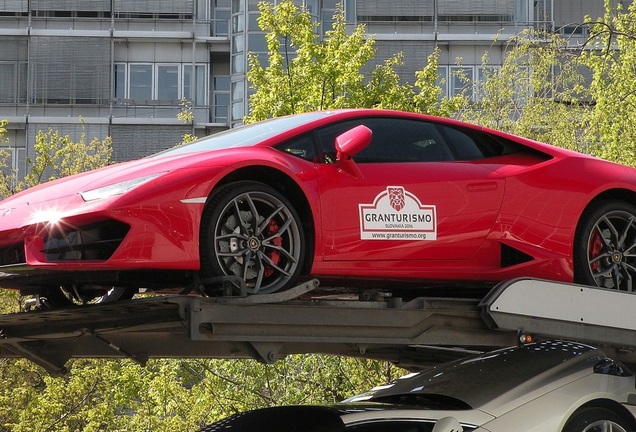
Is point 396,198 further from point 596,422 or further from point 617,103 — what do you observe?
point 617,103

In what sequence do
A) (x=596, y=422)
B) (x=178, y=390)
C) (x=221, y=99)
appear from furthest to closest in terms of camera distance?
(x=221, y=99), (x=178, y=390), (x=596, y=422)

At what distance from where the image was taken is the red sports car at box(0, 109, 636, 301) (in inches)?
240

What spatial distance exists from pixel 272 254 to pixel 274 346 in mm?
541

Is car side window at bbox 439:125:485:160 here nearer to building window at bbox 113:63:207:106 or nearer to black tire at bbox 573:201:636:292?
black tire at bbox 573:201:636:292

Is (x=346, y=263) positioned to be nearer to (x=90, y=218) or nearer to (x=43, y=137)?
(x=90, y=218)

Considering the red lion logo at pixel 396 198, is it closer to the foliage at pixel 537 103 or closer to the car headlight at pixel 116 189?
the car headlight at pixel 116 189

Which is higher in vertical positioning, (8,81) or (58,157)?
(8,81)

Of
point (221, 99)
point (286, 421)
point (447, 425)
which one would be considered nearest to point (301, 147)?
point (286, 421)

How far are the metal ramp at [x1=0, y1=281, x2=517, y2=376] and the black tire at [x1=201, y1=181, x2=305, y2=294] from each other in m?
0.21

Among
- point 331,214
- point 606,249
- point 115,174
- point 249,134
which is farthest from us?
point 606,249

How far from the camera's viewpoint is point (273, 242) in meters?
6.48

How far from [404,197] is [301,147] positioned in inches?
25.7

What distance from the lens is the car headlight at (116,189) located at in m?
6.08

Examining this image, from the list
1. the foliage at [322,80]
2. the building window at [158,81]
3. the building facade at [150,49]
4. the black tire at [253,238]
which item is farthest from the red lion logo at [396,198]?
the building window at [158,81]
